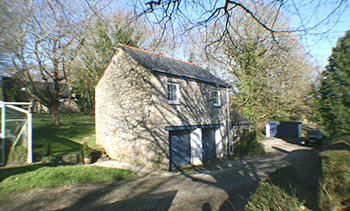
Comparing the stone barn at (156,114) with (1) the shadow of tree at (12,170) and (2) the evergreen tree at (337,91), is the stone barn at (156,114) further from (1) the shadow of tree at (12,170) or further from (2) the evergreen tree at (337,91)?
(2) the evergreen tree at (337,91)

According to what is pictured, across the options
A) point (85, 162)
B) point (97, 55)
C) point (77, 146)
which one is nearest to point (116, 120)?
point (85, 162)

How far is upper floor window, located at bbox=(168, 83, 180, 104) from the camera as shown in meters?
10.9

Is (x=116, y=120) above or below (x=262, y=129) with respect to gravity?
above

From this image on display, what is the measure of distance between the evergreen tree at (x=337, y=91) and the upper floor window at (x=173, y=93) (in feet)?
27.9

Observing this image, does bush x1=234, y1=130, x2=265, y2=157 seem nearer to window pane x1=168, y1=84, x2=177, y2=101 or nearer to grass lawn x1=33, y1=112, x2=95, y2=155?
window pane x1=168, y1=84, x2=177, y2=101

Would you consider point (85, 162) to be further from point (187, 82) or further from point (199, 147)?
point (187, 82)

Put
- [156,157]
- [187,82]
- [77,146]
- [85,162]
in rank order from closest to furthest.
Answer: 1. [156,157]
2. [85,162]
3. [187,82]
4. [77,146]

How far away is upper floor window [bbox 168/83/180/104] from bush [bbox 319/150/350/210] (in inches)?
307

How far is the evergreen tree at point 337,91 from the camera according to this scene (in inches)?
349

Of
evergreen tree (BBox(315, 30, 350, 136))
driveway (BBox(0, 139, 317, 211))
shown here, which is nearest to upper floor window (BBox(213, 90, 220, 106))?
evergreen tree (BBox(315, 30, 350, 136))

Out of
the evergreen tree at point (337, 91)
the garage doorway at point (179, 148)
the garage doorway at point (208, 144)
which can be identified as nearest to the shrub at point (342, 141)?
the evergreen tree at point (337, 91)

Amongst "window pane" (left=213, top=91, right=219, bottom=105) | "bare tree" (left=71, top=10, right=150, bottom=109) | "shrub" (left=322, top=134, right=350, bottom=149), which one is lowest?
"shrub" (left=322, top=134, right=350, bottom=149)

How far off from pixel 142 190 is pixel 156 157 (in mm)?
3170

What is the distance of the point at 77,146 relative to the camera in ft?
43.7
